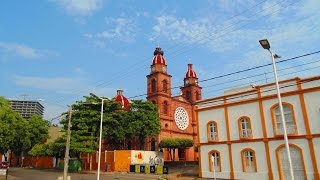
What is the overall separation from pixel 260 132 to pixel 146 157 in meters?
23.1

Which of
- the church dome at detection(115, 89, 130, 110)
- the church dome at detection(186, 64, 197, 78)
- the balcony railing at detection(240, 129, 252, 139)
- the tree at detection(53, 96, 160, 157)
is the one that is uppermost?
the church dome at detection(186, 64, 197, 78)

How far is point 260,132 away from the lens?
93.8 ft

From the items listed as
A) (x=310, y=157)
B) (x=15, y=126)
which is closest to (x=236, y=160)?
(x=310, y=157)

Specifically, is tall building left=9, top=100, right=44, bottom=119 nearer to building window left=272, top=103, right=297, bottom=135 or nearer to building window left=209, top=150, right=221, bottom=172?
building window left=209, top=150, right=221, bottom=172

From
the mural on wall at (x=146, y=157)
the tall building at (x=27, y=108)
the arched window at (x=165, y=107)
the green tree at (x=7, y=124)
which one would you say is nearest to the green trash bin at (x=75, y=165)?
the mural on wall at (x=146, y=157)

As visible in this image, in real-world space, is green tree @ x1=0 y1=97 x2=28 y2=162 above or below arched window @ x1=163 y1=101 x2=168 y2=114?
below

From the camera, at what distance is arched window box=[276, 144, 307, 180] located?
1008 inches

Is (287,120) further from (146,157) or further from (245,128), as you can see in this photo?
(146,157)

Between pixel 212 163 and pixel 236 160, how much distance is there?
2.69 meters

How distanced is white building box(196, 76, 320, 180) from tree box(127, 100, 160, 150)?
1659cm

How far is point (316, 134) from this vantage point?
25203mm

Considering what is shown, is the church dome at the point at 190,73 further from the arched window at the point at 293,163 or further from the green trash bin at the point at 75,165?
the arched window at the point at 293,163

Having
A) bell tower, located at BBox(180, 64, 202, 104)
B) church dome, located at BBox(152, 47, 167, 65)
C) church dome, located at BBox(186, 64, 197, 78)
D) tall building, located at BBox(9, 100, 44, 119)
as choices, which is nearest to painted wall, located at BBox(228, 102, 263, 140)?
church dome, located at BBox(152, 47, 167, 65)

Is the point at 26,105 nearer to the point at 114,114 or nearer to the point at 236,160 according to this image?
the point at 114,114
